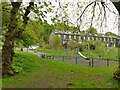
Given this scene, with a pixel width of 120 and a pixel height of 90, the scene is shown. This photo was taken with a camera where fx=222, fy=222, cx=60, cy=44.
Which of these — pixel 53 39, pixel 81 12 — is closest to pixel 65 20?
pixel 81 12

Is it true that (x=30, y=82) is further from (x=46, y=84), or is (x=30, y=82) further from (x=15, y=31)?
(x=15, y=31)

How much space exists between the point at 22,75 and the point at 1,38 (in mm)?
6964

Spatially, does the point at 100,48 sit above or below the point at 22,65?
above

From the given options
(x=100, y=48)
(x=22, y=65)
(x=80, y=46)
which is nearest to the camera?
(x=22, y=65)

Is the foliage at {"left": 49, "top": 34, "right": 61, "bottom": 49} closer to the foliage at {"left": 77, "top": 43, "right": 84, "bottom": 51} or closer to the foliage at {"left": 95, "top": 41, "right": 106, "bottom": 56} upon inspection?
the foliage at {"left": 77, "top": 43, "right": 84, "bottom": 51}

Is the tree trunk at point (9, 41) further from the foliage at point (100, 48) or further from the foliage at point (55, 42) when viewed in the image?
the foliage at point (55, 42)

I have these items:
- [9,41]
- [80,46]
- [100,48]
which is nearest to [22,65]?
[9,41]

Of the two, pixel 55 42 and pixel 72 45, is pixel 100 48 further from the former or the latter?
pixel 55 42

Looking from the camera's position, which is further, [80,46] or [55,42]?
[55,42]

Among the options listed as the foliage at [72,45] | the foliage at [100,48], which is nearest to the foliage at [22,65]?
the foliage at [100,48]

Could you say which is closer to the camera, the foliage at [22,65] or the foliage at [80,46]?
the foliage at [22,65]

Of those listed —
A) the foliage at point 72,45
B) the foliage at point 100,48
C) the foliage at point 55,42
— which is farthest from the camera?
the foliage at point 55,42

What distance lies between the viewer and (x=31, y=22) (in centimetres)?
1628

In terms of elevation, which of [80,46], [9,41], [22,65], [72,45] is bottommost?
[22,65]
